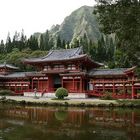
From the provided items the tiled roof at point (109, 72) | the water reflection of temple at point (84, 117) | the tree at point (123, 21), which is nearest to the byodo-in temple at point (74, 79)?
the tiled roof at point (109, 72)

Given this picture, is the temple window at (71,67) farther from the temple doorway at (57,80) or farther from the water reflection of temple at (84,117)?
the water reflection of temple at (84,117)

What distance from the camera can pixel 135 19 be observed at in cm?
1722

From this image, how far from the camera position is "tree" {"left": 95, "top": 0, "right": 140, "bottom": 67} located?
677 inches

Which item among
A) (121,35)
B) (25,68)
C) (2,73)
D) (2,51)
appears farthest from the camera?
(2,51)

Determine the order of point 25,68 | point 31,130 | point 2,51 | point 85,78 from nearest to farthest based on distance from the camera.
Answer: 1. point 31,130
2. point 85,78
3. point 25,68
4. point 2,51

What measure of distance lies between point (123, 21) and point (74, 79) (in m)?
35.6

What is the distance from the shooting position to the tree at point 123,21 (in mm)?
17184

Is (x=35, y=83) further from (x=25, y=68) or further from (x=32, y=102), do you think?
(x=25, y=68)

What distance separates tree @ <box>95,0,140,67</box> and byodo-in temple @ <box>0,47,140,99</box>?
1043 inches

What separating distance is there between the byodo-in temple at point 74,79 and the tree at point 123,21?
26502 mm

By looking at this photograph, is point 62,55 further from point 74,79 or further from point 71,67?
point 74,79

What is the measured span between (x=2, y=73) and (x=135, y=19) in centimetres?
5162

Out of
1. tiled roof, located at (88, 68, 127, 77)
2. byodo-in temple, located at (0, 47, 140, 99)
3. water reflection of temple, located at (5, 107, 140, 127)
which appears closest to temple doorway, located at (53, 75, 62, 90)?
byodo-in temple, located at (0, 47, 140, 99)

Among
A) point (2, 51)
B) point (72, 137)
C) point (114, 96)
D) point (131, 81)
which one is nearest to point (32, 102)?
point (114, 96)
